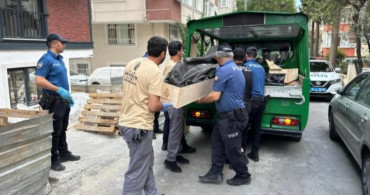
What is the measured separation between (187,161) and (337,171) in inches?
87.9

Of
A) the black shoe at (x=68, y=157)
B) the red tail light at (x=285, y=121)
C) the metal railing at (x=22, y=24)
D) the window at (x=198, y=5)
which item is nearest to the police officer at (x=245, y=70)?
the red tail light at (x=285, y=121)

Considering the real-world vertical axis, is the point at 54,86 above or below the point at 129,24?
below

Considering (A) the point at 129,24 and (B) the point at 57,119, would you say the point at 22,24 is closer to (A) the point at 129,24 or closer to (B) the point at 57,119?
(B) the point at 57,119

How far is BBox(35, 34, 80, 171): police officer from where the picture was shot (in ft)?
12.1

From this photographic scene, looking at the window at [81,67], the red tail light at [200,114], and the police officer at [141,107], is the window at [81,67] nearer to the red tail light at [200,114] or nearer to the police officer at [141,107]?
the red tail light at [200,114]

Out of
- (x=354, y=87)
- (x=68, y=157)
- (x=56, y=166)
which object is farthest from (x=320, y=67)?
(x=56, y=166)

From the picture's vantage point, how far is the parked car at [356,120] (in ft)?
10.7

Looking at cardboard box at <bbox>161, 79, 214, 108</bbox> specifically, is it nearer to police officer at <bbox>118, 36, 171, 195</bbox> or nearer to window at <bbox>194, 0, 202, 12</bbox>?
police officer at <bbox>118, 36, 171, 195</bbox>

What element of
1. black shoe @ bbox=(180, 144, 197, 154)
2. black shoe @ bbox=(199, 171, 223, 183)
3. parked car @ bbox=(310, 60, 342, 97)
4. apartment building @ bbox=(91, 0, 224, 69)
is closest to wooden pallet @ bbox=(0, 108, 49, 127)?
black shoe @ bbox=(199, 171, 223, 183)

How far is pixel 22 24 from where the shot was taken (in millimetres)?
8211

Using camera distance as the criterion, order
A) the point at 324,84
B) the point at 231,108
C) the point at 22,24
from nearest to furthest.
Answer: the point at 231,108, the point at 22,24, the point at 324,84

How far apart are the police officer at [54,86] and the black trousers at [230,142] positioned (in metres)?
2.12

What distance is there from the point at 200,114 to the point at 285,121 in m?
1.42

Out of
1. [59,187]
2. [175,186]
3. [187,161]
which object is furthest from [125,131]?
[187,161]
